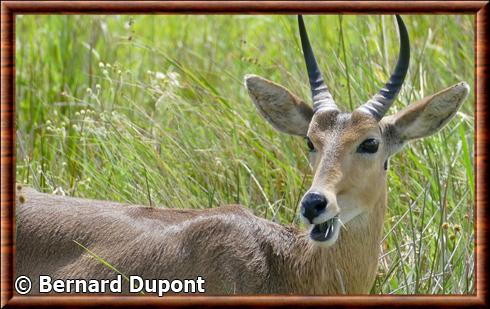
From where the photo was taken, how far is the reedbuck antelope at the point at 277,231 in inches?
310

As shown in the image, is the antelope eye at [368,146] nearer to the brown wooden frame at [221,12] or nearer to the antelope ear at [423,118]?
the antelope ear at [423,118]

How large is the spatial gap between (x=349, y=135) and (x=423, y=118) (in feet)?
1.79

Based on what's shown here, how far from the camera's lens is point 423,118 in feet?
26.7

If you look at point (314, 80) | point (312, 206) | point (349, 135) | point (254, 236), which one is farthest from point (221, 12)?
point (254, 236)

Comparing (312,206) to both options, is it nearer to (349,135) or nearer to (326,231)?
(326,231)

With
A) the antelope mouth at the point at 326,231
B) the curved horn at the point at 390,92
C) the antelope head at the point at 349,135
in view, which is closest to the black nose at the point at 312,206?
the antelope head at the point at 349,135

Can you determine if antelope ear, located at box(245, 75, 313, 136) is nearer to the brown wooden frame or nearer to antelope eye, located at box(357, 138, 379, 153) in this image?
antelope eye, located at box(357, 138, 379, 153)

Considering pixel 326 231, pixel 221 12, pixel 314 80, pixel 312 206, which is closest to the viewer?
pixel 312 206

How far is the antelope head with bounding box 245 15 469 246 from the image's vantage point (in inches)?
300

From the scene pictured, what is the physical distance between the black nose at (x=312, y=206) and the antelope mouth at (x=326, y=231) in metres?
0.19

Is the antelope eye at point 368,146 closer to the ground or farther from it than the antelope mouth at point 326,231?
farther from it

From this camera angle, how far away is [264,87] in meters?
8.44

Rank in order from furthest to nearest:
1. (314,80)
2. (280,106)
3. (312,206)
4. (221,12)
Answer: (280,106), (314,80), (221,12), (312,206)

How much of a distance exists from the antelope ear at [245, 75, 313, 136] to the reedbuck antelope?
0.04 ft
